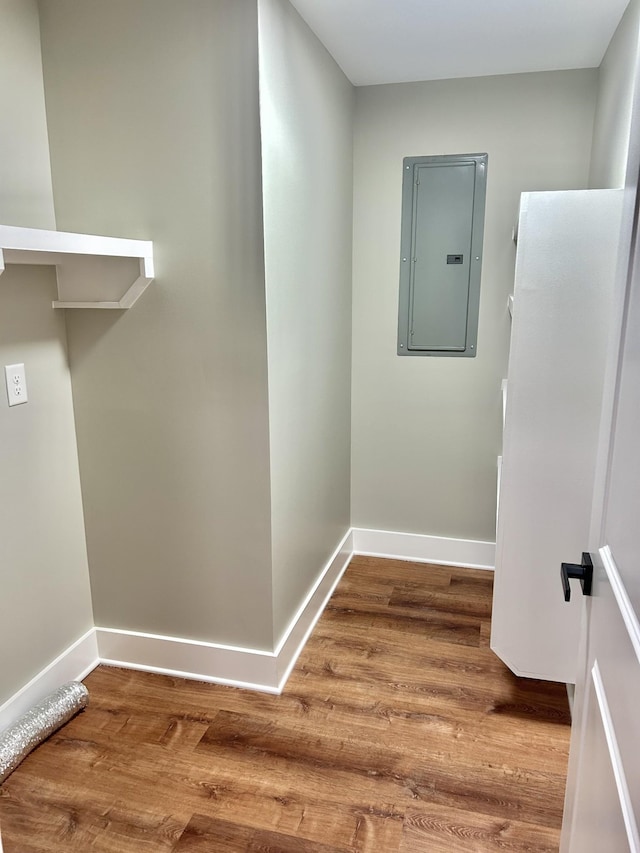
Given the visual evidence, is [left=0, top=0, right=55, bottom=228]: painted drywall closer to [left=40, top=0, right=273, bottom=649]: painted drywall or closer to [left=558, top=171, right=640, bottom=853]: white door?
[left=40, top=0, right=273, bottom=649]: painted drywall

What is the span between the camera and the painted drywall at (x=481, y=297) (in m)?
2.78

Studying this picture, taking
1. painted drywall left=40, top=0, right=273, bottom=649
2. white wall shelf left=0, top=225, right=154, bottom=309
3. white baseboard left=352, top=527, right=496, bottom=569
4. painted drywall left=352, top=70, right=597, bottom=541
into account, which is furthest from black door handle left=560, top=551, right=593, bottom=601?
white baseboard left=352, top=527, right=496, bottom=569

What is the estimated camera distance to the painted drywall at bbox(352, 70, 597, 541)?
9.11ft

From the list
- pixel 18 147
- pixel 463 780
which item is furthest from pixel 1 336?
pixel 463 780

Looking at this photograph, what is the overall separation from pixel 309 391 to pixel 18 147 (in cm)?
127

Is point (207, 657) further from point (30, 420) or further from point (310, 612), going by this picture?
point (30, 420)

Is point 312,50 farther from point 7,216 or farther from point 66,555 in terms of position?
point 66,555

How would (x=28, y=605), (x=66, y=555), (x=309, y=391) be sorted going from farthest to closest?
(x=309, y=391)
(x=66, y=555)
(x=28, y=605)

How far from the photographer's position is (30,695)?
2100 millimetres

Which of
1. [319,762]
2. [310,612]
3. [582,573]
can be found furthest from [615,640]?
[310,612]

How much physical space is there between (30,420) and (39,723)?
0.95 meters

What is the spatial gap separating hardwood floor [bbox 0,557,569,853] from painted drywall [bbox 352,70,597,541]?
86cm

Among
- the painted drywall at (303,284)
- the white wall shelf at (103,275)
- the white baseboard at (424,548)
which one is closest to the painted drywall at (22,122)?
the white wall shelf at (103,275)

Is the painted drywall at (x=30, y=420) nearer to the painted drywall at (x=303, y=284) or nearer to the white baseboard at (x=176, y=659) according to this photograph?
the white baseboard at (x=176, y=659)
